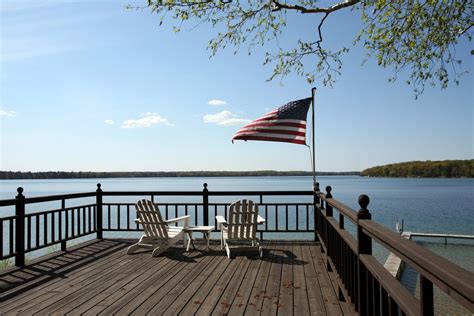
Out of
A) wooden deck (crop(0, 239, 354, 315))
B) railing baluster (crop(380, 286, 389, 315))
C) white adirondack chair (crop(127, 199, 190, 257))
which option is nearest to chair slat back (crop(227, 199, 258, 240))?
wooden deck (crop(0, 239, 354, 315))

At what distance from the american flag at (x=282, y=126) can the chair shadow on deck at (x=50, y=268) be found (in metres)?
3.45

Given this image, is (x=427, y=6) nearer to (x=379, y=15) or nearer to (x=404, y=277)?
(x=379, y=15)

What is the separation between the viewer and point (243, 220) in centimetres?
609

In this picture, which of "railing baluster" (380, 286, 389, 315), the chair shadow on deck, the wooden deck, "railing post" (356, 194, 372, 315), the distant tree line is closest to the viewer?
"railing baluster" (380, 286, 389, 315)

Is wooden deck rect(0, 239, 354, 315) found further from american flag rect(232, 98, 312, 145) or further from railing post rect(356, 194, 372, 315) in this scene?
american flag rect(232, 98, 312, 145)

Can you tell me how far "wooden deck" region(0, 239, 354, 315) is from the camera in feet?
11.9

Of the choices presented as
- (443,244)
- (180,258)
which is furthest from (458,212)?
(180,258)

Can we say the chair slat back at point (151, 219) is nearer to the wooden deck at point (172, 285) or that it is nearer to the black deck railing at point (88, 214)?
→ the wooden deck at point (172, 285)

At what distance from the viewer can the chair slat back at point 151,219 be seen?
6.15 meters

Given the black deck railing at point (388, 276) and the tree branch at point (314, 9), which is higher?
the tree branch at point (314, 9)

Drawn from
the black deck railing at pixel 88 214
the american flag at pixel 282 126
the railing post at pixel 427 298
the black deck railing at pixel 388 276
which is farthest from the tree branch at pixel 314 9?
→ the railing post at pixel 427 298

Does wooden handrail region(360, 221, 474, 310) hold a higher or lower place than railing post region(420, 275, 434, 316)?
higher

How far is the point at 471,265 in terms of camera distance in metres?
14.6

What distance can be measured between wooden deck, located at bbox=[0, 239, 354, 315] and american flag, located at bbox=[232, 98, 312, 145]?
87.6 inches
